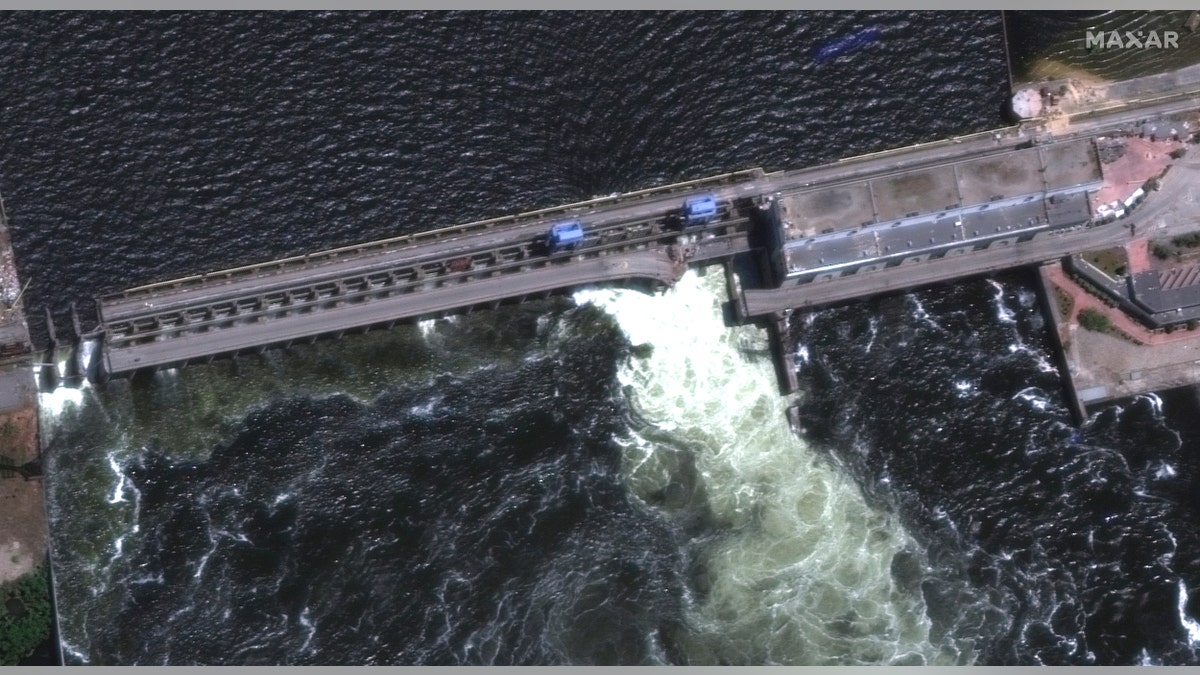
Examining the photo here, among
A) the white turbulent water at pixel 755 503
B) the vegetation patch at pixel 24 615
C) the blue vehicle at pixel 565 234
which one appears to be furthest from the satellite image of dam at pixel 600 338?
the blue vehicle at pixel 565 234

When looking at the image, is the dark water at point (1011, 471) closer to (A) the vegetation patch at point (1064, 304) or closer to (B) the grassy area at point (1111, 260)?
(A) the vegetation patch at point (1064, 304)

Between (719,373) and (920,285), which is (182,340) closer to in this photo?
(719,373)

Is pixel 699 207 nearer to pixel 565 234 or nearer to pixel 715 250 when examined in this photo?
pixel 715 250

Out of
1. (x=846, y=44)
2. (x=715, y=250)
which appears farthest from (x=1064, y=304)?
(x=715, y=250)

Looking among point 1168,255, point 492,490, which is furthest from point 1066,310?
point 492,490

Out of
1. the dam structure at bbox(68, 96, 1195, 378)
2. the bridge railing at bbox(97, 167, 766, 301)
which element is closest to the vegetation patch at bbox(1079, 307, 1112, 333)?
the dam structure at bbox(68, 96, 1195, 378)

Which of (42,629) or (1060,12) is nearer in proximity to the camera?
(42,629)
